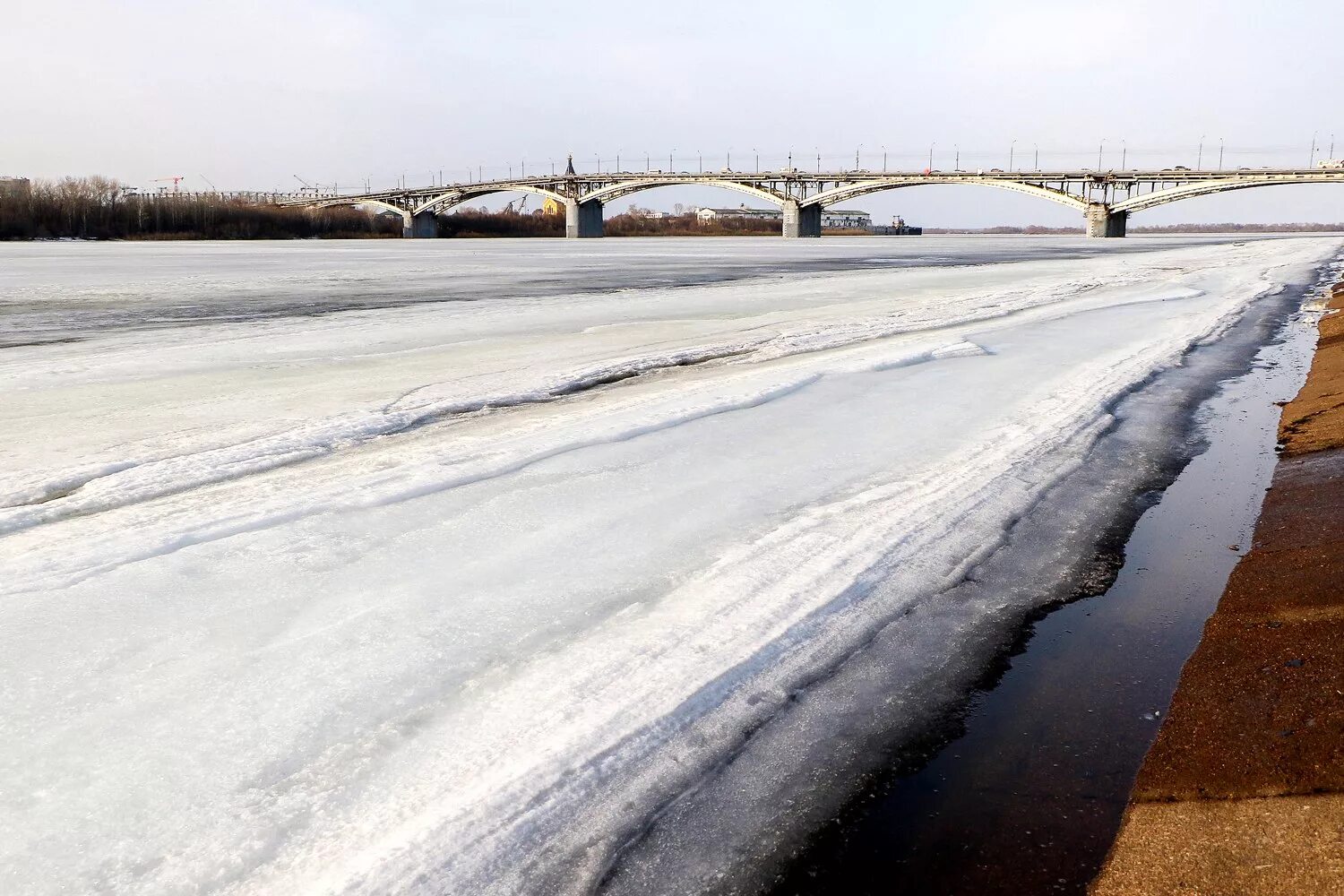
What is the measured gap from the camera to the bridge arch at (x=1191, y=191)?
67.2 m

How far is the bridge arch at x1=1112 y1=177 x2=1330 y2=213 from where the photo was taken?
67.2 metres

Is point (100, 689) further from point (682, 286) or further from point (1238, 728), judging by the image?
point (682, 286)

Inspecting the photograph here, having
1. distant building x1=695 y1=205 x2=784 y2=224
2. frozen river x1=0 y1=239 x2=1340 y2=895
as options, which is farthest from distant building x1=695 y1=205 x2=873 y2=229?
frozen river x1=0 y1=239 x2=1340 y2=895

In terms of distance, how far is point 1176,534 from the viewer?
4.59 m

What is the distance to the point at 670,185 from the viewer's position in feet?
275

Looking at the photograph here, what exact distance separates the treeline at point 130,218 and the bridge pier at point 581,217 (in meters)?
19.2

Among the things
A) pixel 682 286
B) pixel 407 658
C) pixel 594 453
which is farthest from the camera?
pixel 682 286

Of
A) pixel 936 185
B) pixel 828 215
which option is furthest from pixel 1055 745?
pixel 828 215

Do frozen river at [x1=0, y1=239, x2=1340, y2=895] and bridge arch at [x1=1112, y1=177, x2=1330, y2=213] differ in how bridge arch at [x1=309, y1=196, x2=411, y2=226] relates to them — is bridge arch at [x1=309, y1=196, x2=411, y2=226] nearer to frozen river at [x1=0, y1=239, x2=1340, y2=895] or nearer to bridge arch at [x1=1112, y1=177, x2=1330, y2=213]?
bridge arch at [x1=1112, y1=177, x2=1330, y2=213]

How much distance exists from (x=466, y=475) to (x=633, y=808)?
9.58ft

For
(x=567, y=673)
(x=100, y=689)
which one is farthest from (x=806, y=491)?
(x=100, y=689)

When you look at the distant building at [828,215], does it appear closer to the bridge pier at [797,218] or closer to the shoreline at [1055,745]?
the bridge pier at [797,218]

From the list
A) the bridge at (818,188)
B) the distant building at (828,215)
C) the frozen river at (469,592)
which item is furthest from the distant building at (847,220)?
the frozen river at (469,592)

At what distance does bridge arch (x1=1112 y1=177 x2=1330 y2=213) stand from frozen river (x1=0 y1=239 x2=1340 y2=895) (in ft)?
228
